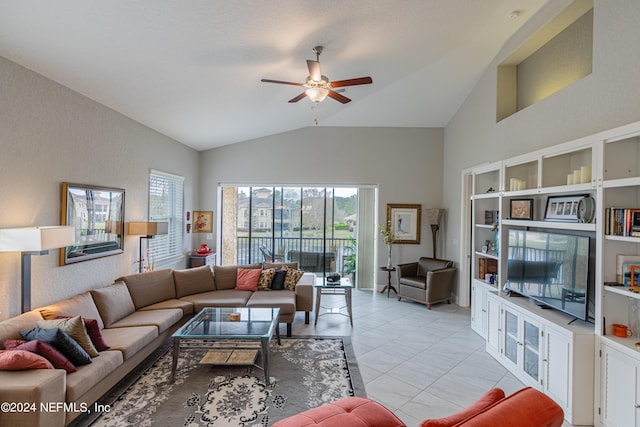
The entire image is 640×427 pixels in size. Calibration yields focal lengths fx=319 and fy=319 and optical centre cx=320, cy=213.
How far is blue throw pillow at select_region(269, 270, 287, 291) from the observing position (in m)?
4.93

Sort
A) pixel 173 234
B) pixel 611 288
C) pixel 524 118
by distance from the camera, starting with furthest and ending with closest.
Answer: pixel 173 234 < pixel 524 118 < pixel 611 288

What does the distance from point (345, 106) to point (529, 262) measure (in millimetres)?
3996

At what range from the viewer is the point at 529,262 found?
11.2 ft

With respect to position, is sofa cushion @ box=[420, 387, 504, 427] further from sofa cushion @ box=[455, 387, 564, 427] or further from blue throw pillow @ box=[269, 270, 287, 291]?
blue throw pillow @ box=[269, 270, 287, 291]

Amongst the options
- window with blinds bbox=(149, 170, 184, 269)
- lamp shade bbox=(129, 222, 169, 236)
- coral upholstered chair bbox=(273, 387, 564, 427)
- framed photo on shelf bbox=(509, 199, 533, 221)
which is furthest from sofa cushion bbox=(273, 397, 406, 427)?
window with blinds bbox=(149, 170, 184, 269)

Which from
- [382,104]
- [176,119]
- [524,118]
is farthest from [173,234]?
[524,118]

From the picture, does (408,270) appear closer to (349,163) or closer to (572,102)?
(349,163)

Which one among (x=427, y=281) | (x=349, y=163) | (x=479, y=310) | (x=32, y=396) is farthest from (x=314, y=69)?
(x=427, y=281)

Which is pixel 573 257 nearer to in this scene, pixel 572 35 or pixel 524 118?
pixel 524 118

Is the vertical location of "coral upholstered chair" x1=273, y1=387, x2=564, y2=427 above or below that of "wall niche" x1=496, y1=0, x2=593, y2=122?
below

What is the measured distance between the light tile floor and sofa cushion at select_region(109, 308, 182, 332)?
1.58 metres

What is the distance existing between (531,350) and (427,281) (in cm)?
255

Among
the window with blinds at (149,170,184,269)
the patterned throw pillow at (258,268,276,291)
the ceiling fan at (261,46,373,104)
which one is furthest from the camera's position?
the window with blinds at (149,170,184,269)

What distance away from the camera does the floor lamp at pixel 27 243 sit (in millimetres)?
2543
